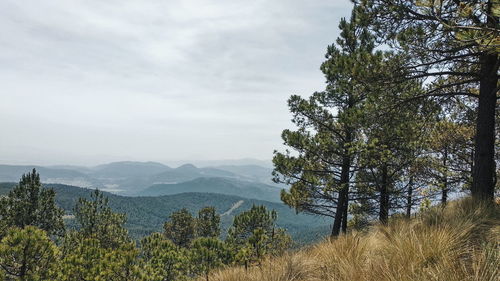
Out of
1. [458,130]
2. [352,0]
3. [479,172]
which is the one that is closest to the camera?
[479,172]

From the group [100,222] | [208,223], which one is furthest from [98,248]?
[208,223]

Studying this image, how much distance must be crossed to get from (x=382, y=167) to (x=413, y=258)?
41.6 ft

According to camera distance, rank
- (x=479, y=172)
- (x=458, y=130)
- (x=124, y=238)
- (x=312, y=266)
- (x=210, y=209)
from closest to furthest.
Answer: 1. (x=312, y=266)
2. (x=479, y=172)
3. (x=458, y=130)
4. (x=124, y=238)
5. (x=210, y=209)

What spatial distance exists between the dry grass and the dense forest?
0.12 ft

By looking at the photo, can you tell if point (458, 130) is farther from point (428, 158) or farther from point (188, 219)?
point (188, 219)

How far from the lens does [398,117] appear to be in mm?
11141

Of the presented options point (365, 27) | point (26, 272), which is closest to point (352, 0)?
point (365, 27)

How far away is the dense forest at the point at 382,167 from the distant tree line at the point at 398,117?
5 cm

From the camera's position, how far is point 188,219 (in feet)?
145

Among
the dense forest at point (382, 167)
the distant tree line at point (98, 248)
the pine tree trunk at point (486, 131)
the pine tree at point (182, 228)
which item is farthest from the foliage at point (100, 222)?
the pine tree trunk at point (486, 131)

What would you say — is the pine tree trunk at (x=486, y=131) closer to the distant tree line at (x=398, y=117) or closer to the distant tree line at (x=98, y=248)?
the distant tree line at (x=398, y=117)

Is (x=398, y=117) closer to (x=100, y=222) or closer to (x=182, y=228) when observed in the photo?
(x=100, y=222)

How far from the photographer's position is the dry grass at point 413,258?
3732 millimetres

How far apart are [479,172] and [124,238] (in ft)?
95.0
